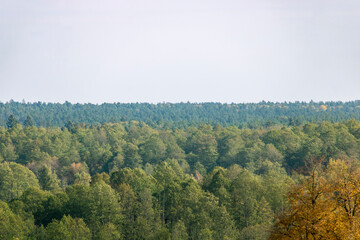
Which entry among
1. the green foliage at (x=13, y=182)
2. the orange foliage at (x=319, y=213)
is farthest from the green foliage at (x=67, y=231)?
the green foliage at (x=13, y=182)

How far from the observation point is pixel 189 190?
75125 millimetres

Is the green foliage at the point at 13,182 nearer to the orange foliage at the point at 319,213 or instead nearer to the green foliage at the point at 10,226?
the green foliage at the point at 10,226

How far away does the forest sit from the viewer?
33.6 m

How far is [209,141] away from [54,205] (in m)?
85.1

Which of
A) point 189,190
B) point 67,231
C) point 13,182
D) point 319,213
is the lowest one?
point 67,231

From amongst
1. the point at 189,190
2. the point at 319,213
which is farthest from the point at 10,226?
the point at 319,213

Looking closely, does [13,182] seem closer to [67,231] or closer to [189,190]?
[189,190]

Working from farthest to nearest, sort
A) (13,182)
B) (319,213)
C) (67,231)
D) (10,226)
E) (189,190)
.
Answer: (13,182), (189,190), (10,226), (67,231), (319,213)

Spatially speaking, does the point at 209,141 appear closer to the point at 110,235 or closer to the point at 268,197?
the point at 268,197

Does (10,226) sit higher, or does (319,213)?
(319,213)

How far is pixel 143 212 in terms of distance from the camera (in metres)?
72.4

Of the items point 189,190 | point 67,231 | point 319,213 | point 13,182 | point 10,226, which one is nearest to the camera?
point 319,213

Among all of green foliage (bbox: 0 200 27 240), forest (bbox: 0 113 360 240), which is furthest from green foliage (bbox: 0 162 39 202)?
green foliage (bbox: 0 200 27 240)

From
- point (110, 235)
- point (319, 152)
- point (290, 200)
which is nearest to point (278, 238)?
point (290, 200)
